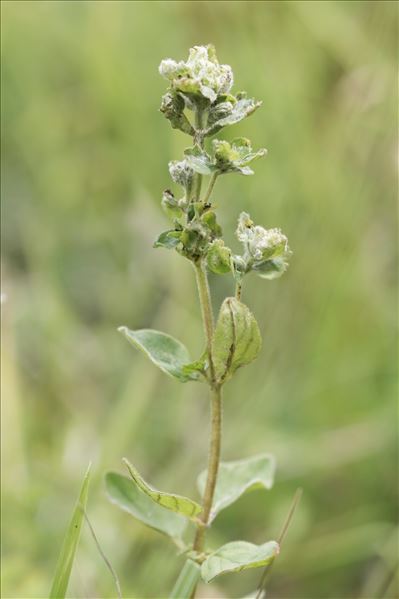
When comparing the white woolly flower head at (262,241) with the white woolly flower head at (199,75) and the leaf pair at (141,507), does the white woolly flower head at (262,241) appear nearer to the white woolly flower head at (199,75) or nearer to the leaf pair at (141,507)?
the white woolly flower head at (199,75)

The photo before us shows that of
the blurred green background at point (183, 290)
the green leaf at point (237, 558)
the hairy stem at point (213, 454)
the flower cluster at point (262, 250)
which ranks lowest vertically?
the green leaf at point (237, 558)

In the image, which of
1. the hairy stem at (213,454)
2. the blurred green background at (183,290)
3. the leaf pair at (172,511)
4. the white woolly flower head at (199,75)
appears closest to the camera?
the white woolly flower head at (199,75)

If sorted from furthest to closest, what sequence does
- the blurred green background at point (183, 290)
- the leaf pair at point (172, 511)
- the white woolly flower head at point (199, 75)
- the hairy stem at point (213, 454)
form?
the blurred green background at point (183, 290), the leaf pair at point (172, 511), the hairy stem at point (213, 454), the white woolly flower head at point (199, 75)

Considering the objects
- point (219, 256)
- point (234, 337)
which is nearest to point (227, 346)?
point (234, 337)

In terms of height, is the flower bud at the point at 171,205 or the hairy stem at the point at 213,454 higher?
the flower bud at the point at 171,205

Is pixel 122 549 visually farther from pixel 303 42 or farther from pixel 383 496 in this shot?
pixel 303 42

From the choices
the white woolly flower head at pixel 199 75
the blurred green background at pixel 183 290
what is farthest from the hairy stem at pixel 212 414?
the blurred green background at pixel 183 290
